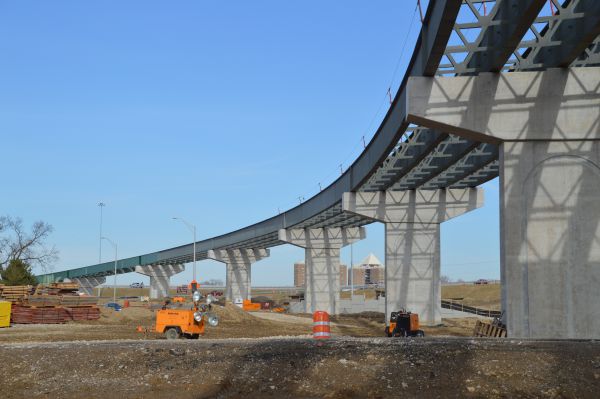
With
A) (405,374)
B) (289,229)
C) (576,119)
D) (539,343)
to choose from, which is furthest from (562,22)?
(289,229)

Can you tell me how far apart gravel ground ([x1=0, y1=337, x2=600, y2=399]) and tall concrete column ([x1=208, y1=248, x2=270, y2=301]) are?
87921 millimetres

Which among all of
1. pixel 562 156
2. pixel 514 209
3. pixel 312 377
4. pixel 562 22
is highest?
pixel 562 22

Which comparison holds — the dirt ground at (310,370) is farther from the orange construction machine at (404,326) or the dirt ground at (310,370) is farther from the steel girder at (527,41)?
the orange construction machine at (404,326)

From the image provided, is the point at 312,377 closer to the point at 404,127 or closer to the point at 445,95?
Answer: the point at 445,95

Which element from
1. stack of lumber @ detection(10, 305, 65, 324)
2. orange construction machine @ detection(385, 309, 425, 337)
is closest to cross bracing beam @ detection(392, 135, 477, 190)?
orange construction machine @ detection(385, 309, 425, 337)

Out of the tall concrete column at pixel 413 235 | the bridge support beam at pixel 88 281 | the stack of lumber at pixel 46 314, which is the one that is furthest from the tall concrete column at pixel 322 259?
the bridge support beam at pixel 88 281

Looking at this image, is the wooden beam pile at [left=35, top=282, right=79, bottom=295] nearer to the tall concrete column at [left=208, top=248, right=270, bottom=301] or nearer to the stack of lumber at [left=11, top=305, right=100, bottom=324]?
the stack of lumber at [left=11, top=305, right=100, bottom=324]

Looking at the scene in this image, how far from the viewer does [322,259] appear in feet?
245

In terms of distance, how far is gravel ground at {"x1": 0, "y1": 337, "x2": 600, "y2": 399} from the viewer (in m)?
12.3

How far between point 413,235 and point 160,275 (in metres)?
99.6

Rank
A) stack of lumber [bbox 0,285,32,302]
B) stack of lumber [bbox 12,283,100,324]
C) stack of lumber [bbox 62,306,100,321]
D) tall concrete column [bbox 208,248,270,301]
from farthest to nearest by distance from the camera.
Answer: tall concrete column [bbox 208,248,270,301]
stack of lumber [bbox 0,285,32,302]
stack of lumber [bbox 62,306,100,321]
stack of lumber [bbox 12,283,100,324]

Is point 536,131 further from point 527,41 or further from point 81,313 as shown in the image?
point 81,313

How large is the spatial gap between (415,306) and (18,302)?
2636 centimetres

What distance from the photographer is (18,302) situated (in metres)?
43.2
